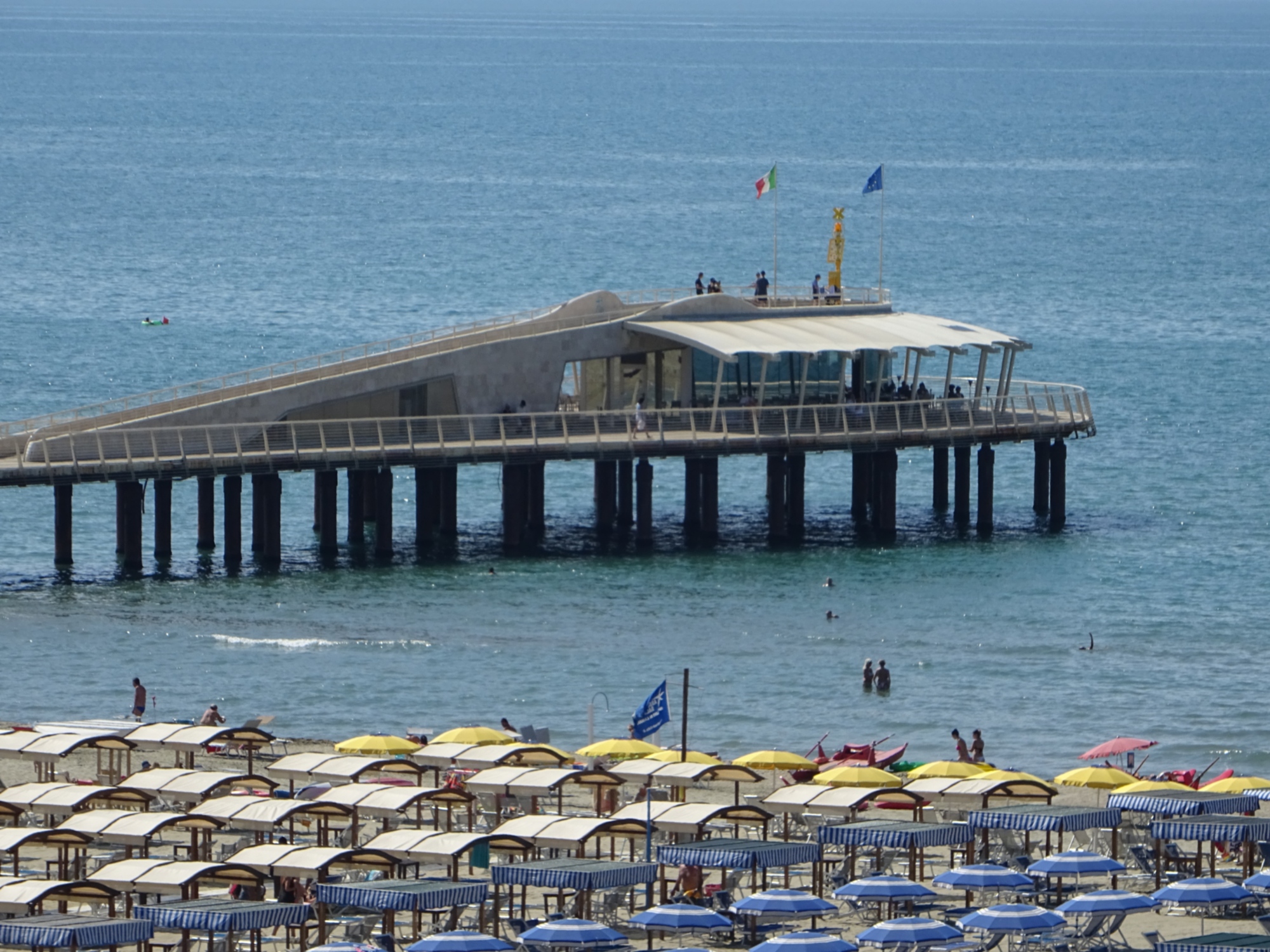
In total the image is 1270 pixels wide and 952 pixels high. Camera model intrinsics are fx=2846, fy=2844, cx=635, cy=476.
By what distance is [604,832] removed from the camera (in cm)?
4019

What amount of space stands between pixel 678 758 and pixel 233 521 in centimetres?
2508

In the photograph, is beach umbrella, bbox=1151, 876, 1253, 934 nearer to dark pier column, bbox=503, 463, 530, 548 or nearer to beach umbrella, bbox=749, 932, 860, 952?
beach umbrella, bbox=749, 932, 860, 952

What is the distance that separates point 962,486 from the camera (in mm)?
76750

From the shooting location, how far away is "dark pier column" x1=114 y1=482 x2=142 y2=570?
225ft

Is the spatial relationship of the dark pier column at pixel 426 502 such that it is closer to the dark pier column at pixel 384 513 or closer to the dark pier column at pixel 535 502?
the dark pier column at pixel 384 513

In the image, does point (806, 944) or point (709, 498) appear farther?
point (709, 498)

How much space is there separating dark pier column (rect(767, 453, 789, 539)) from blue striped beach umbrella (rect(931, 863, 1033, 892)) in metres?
35.0

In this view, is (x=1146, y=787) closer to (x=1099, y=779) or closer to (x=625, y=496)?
(x=1099, y=779)

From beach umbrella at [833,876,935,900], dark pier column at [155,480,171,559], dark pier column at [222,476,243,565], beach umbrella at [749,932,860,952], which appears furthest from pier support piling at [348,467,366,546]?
beach umbrella at [749,932,860,952]

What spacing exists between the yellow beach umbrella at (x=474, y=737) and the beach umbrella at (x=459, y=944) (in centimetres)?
1367

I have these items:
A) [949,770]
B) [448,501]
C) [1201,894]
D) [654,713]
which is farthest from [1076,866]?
[448,501]

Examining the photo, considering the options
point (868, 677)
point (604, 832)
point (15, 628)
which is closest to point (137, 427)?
point (15, 628)

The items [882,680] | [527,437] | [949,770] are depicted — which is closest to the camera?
[949,770]

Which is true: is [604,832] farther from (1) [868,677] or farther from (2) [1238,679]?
(2) [1238,679]
